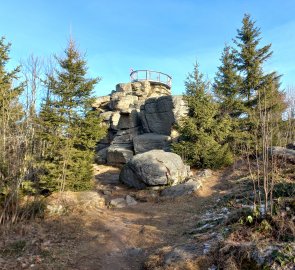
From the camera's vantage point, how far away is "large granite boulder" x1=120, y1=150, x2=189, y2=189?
1400 centimetres

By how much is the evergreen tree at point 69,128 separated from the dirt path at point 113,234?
2.32 meters

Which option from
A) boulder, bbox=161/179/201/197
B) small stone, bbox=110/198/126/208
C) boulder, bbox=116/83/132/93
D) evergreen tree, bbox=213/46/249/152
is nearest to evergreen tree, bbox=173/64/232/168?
evergreen tree, bbox=213/46/249/152

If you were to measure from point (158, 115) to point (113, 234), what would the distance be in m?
15.8

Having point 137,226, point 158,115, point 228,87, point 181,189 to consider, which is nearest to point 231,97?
point 228,87

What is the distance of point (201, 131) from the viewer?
57.1 ft

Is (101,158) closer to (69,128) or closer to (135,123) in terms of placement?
(135,123)

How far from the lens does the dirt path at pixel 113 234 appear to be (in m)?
6.63

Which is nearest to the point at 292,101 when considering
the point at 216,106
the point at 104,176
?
the point at 216,106

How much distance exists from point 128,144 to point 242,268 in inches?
730

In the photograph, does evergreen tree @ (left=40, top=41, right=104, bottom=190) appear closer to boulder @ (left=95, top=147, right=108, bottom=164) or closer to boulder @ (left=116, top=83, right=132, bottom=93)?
boulder @ (left=95, top=147, right=108, bottom=164)

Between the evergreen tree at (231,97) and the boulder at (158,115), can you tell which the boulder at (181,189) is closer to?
the evergreen tree at (231,97)

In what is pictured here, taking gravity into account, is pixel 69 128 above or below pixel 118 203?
above

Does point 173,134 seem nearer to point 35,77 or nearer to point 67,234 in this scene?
point 35,77

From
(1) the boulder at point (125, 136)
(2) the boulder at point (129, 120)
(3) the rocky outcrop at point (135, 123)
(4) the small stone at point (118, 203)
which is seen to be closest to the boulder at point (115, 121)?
(3) the rocky outcrop at point (135, 123)
